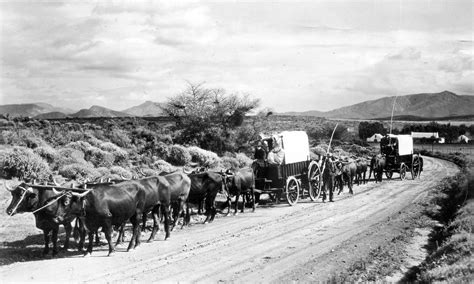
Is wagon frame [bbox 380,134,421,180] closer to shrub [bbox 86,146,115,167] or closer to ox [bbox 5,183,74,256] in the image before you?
shrub [bbox 86,146,115,167]

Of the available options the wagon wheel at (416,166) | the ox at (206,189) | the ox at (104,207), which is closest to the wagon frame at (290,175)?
the ox at (206,189)

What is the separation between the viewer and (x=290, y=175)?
808 inches

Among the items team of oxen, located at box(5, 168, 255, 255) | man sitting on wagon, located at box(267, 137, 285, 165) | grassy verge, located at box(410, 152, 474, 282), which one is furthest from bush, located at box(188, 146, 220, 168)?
team of oxen, located at box(5, 168, 255, 255)

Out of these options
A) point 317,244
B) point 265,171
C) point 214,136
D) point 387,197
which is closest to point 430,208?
point 387,197

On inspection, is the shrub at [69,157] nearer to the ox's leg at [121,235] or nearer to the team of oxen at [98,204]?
the team of oxen at [98,204]

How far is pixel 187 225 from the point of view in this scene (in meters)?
15.9

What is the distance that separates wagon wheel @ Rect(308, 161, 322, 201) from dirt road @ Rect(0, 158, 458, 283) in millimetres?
2997

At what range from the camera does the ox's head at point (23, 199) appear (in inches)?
430

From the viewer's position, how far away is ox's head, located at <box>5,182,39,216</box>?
10914mm

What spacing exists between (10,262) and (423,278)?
8996mm

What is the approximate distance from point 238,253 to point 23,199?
5.25 metres

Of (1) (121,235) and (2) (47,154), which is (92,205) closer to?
(1) (121,235)

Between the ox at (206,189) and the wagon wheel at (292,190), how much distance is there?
13.1 ft

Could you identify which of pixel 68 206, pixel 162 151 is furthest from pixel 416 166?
pixel 68 206
